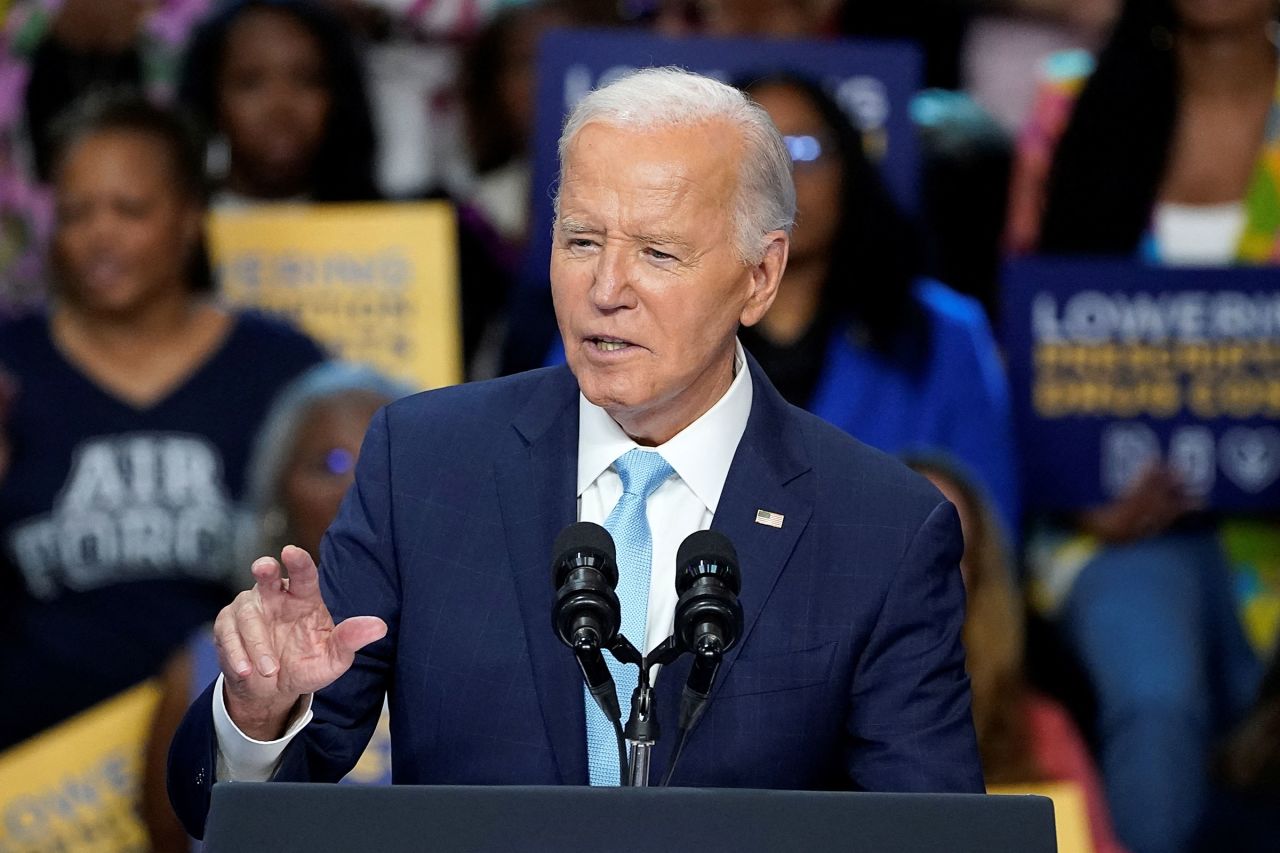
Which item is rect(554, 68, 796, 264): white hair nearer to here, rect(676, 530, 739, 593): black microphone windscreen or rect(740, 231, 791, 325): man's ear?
rect(740, 231, 791, 325): man's ear

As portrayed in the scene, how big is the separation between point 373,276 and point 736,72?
3.20 ft

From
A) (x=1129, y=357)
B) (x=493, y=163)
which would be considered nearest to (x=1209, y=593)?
(x=1129, y=357)

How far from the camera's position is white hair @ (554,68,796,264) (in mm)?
1975

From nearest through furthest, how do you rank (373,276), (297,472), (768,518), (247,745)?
(247,745) → (768,518) → (297,472) → (373,276)

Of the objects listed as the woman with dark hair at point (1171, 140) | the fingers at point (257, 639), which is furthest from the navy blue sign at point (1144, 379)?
the fingers at point (257, 639)

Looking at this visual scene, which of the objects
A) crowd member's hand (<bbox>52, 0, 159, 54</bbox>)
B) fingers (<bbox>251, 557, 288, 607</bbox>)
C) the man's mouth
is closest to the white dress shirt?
the man's mouth

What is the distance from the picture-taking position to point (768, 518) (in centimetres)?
208

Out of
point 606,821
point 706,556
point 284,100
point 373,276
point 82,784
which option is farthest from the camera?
point 284,100

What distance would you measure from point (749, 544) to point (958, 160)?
9.87 ft

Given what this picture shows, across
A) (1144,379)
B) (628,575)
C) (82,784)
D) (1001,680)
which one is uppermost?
(628,575)

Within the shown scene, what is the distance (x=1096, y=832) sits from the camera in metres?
3.64

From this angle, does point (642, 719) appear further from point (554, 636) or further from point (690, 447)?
point (690, 447)

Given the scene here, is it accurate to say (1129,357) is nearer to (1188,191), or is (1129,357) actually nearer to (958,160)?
(1188,191)

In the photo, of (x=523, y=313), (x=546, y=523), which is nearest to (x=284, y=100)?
(x=523, y=313)
